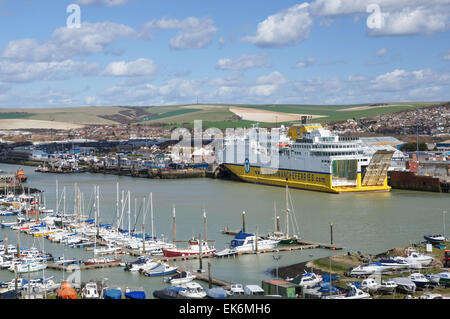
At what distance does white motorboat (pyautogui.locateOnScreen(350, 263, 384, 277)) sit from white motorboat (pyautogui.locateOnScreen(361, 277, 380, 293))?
33.7 inches

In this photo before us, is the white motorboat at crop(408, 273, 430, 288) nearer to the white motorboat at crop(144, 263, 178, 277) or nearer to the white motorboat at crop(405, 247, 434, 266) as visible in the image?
the white motorboat at crop(405, 247, 434, 266)

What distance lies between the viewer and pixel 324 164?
83.4ft

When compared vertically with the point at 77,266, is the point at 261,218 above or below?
above

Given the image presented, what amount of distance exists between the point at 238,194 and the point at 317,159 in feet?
10.7

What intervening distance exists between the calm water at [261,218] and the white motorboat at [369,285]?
2016 millimetres

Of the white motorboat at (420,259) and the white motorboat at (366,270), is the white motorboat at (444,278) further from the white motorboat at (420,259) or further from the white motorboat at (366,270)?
the white motorboat at (420,259)

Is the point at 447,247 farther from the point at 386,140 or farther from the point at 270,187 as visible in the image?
the point at 386,140

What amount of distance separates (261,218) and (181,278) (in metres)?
7.86

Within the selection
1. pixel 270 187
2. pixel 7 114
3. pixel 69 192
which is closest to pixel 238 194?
pixel 270 187

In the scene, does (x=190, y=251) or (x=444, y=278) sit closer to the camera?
(x=444, y=278)

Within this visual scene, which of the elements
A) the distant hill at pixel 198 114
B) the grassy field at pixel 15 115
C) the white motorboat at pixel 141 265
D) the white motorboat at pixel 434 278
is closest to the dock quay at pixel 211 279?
the white motorboat at pixel 141 265

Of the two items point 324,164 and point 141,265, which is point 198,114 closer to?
point 324,164

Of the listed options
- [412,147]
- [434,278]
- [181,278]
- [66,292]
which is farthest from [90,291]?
[412,147]

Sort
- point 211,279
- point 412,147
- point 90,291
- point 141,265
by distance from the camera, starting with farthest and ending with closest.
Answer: point 412,147, point 141,265, point 211,279, point 90,291
